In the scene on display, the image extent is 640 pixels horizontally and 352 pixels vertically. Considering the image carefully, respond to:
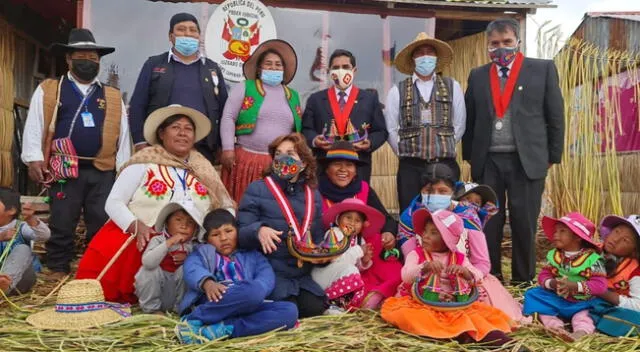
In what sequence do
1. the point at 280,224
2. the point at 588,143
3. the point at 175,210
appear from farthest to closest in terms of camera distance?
the point at 588,143, the point at 280,224, the point at 175,210

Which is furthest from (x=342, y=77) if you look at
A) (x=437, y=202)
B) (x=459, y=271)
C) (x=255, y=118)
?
(x=459, y=271)

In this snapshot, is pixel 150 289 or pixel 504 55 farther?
pixel 504 55

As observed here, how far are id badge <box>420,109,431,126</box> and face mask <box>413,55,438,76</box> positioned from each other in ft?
1.19

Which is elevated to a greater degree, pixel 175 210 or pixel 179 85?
pixel 179 85

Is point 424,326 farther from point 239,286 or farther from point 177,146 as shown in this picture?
point 177,146

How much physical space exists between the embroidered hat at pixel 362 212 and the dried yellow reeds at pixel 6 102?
505 cm

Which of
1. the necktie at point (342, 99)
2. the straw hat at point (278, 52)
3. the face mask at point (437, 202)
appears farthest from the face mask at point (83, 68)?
the face mask at point (437, 202)

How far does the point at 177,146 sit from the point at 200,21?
3540mm

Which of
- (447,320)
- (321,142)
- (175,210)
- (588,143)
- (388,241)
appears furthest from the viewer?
(588,143)

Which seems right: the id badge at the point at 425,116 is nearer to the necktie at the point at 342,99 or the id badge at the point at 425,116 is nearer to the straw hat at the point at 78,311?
the necktie at the point at 342,99

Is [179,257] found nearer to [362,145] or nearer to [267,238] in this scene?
[267,238]

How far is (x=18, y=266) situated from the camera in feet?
14.1

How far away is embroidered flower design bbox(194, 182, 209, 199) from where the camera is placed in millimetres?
4273

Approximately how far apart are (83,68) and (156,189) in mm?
1621
